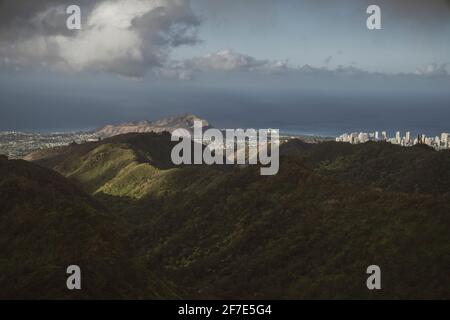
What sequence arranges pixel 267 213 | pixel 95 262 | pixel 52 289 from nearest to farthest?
pixel 52 289
pixel 95 262
pixel 267 213

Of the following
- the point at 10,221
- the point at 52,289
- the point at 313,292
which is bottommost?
the point at 313,292

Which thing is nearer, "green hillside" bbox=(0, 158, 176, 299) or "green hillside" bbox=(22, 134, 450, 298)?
"green hillside" bbox=(0, 158, 176, 299)

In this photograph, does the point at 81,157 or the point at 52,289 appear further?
the point at 81,157

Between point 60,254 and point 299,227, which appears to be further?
point 299,227

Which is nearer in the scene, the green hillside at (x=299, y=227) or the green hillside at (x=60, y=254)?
the green hillside at (x=60, y=254)

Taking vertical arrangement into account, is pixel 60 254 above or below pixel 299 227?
above

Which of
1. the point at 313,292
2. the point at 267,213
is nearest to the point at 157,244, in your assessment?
the point at 267,213

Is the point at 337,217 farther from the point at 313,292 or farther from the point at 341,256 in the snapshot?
the point at 313,292

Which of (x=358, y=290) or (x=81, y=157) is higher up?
(x=81, y=157)
